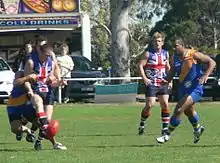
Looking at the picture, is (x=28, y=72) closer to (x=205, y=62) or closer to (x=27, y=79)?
(x=27, y=79)

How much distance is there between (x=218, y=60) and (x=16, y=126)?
17.1m

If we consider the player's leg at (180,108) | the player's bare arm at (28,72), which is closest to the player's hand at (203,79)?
the player's leg at (180,108)

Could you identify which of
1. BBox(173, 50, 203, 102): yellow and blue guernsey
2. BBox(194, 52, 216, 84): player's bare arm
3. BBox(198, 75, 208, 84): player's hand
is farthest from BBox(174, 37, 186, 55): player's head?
BBox(198, 75, 208, 84): player's hand

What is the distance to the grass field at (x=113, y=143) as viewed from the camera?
35.5 ft

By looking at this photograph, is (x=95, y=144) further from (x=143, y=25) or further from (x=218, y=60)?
(x=143, y=25)

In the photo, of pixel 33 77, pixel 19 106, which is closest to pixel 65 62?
pixel 19 106

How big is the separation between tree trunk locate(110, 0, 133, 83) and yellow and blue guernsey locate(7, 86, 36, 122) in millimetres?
18254

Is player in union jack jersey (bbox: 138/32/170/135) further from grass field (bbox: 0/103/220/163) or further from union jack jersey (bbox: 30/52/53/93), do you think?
union jack jersey (bbox: 30/52/53/93)

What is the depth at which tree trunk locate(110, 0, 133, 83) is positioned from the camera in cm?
3053

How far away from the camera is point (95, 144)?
1315 centimetres

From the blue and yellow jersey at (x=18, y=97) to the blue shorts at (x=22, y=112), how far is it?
2.6 inches

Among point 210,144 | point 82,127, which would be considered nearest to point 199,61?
point 210,144

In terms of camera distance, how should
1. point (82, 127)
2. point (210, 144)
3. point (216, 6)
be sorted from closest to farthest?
point (210, 144)
point (82, 127)
point (216, 6)

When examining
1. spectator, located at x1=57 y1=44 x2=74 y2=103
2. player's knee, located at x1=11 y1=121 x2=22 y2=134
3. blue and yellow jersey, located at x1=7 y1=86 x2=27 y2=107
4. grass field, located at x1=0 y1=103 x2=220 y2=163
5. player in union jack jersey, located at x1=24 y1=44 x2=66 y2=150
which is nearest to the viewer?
grass field, located at x1=0 y1=103 x2=220 y2=163
